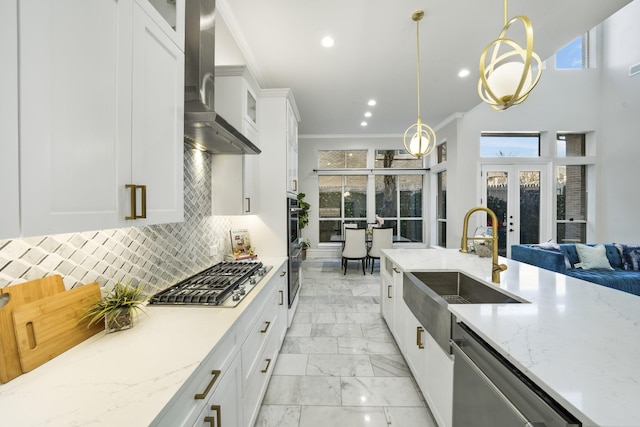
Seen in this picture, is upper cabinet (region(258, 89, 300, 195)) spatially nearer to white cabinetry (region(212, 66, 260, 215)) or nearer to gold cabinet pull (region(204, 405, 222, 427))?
white cabinetry (region(212, 66, 260, 215))

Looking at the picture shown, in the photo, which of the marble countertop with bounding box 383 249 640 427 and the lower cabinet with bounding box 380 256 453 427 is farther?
the lower cabinet with bounding box 380 256 453 427

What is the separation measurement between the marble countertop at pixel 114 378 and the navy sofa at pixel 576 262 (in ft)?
13.9

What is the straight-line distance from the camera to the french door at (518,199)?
5.30m

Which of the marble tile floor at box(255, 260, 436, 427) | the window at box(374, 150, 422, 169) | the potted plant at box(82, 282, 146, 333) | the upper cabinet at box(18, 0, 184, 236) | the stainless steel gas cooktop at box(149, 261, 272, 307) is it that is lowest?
the marble tile floor at box(255, 260, 436, 427)

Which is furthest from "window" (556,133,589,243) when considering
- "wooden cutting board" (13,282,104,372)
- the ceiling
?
"wooden cutting board" (13,282,104,372)

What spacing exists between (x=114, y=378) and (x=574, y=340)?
1.54m

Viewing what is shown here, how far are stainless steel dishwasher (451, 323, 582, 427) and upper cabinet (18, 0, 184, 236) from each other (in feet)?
4.67

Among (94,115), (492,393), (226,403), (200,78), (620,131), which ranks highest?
(620,131)

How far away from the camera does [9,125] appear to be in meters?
0.54

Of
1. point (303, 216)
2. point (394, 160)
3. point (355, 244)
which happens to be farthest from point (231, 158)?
point (394, 160)

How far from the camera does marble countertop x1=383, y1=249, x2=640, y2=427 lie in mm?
624

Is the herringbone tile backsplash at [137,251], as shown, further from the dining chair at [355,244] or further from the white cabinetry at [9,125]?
the dining chair at [355,244]

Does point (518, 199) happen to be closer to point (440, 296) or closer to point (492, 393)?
point (440, 296)

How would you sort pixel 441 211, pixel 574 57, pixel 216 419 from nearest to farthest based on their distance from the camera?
pixel 216 419, pixel 574 57, pixel 441 211
